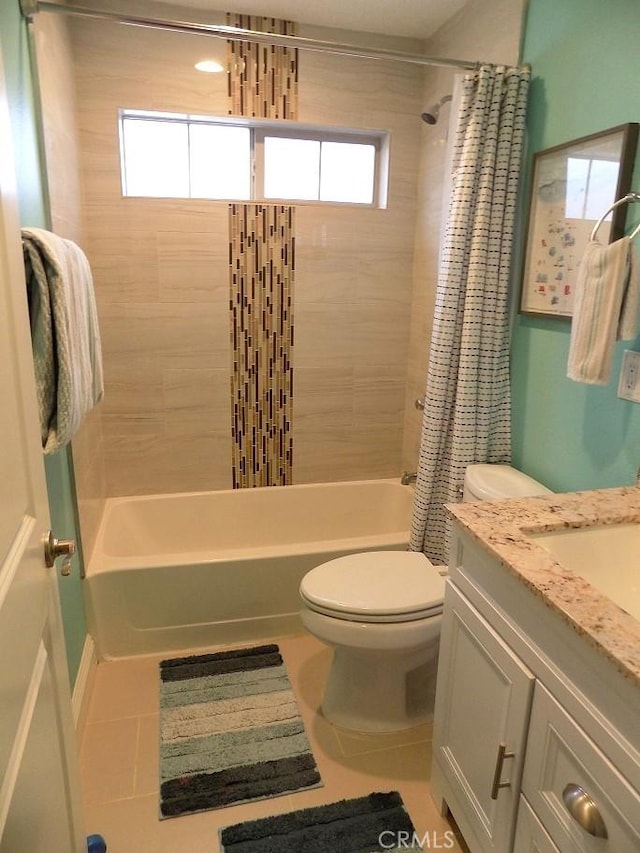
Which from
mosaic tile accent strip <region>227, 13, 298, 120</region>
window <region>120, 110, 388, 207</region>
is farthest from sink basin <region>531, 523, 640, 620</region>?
mosaic tile accent strip <region>227, 13, 298, 120</region>

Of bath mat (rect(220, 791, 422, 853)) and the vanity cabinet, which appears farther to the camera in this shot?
bath mat (rect(220, 791, 422, 853))

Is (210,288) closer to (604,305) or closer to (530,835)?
(604,305)

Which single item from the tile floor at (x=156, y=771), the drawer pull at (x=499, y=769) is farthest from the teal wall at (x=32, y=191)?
the drawer pull at (x=499, y=769)

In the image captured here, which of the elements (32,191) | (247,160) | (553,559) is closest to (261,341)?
(247,160)

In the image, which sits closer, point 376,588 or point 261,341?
point 376,588

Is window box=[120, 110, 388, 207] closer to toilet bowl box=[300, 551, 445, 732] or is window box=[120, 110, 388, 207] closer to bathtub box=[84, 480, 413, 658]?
bathtub box=[84, 480, 413, 658]

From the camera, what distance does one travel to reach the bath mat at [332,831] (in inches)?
57.0

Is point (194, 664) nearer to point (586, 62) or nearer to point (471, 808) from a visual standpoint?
point (471, 808)

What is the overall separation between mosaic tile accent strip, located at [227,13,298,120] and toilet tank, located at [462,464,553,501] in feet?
5.64

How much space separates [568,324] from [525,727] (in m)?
1.15

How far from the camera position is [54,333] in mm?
1299

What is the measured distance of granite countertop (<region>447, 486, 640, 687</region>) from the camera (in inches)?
34.1

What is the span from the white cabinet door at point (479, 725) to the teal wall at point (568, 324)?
0.63m

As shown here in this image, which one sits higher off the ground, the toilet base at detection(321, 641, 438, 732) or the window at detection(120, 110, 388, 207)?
the window at detection(120, 110, 388, 207)
